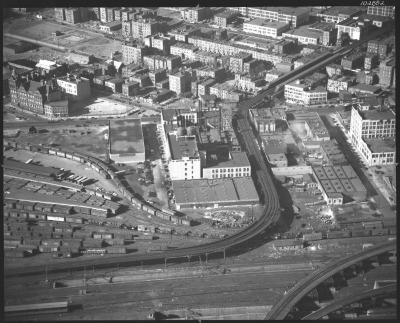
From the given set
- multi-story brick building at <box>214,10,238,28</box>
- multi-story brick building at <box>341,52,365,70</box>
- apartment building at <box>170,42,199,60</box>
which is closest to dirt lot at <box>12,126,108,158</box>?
apartment building at <box>170,42,199,60</box>

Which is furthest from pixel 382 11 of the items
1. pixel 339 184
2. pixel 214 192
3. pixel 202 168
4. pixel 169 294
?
pixel 169 294

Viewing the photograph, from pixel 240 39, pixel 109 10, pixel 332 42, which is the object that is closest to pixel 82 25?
pixel 109 10

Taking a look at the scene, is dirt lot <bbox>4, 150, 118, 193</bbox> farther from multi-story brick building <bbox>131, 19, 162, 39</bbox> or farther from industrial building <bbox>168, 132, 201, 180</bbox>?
multi-story brick building <bbox>131, 19, 162, 39</bbox>

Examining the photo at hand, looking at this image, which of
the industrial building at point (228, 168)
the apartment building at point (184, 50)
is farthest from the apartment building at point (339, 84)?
the industrial building at point (228, 168)

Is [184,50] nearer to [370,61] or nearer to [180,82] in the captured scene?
[180,82]

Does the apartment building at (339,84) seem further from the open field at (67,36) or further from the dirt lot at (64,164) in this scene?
the dirt lot at (64,164)
